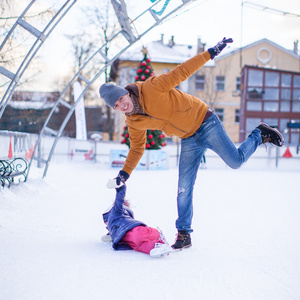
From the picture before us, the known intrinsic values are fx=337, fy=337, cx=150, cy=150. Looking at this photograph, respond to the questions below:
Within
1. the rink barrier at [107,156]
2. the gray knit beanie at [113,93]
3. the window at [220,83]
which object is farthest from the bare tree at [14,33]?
the window at [220,83]

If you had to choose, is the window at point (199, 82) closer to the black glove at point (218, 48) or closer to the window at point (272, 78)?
the window at point (272, 78)

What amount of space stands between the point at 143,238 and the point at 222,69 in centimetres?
2600

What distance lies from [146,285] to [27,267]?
0.90m

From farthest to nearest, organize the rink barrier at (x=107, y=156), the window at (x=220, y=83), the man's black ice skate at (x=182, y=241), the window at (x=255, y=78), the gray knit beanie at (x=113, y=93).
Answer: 1. the window at (x=220, y=83)
2. the window at (x=255, y=78)
3. the rink barrier at (x=107, y=156)
4. the man's black ice skate at (x=182, y=241)
5. the gray knit beanie at (x=113, y=93)

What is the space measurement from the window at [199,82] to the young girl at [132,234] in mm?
24744

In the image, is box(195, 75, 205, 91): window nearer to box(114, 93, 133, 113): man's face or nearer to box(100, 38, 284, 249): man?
box(100, 38, 284, 249): man

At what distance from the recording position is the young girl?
2.68 meters

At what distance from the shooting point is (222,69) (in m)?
27.0

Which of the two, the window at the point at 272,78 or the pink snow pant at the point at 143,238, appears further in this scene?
the window at the point at 272,78

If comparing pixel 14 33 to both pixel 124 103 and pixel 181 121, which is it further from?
pixel 181 121

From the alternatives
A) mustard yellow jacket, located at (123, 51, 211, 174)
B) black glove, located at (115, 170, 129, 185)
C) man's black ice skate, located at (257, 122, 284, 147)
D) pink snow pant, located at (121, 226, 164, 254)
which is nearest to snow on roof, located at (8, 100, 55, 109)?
black glove, located at (115, 170, 129, 185)

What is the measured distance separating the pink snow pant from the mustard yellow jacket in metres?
0.84

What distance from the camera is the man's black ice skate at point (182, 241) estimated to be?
2.87 metres

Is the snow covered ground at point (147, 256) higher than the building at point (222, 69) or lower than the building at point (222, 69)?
lower
